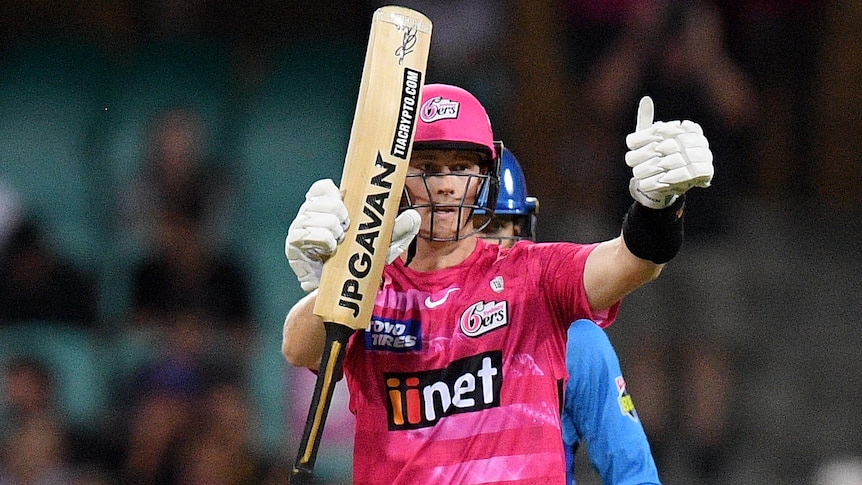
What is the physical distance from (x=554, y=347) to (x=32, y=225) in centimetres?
393

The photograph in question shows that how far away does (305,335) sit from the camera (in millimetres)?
2408

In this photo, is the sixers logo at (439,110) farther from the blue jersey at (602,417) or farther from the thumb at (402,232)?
the blue jersey at (602,417)

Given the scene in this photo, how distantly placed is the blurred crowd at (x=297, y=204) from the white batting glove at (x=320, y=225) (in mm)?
2826

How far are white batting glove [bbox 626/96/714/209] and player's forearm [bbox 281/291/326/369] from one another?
62 centimetres

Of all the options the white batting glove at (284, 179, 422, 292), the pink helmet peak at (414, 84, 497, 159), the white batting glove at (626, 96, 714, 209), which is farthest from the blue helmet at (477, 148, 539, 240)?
the white batting glove at (626, 96, 714, 209)

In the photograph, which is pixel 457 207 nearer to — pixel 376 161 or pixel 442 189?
pixel 442 189

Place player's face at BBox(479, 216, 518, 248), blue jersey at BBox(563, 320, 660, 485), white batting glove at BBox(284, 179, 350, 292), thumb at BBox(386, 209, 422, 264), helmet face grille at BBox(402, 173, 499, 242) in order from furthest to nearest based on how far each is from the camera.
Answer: player's face at BBox(479, 216, 518, 248) < blue jersey at BBox(563, 320, 660, 485) < helmet face grille at BBox(402, 173, 499, 242) < thumb at BBox(386, 209, 422, 264) < white batting glove at BBox(284, 179, 350, 292)

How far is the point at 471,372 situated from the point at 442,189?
0.34 metres

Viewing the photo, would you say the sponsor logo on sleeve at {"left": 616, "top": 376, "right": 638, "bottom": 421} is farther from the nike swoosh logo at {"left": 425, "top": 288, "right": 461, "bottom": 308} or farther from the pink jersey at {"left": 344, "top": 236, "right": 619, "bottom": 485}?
the nike swoosh logo at {"left": 425, "top": 288, "right": 461, "bottom": 308}

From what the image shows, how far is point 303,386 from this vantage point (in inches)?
213

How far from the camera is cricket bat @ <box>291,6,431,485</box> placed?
2.27 m

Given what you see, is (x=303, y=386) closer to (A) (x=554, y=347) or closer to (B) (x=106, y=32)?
(B) (x=106, y=32)

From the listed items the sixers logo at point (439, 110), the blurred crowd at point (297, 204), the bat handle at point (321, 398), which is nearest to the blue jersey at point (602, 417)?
the sixers logo at point (439, 110)

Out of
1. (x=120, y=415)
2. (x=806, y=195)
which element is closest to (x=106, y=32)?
(x=120, y=415)
